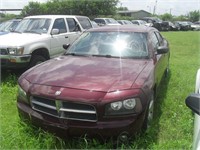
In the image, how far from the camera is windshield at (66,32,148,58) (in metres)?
4.44

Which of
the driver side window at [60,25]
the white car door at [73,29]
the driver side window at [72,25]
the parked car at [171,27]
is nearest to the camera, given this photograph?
the driver side window at [60,25]

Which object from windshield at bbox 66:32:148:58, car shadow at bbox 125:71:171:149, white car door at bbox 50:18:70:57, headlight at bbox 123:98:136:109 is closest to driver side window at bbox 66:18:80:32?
white car door at bbox 50:18:70:57

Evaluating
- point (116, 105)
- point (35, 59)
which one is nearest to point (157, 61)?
point (116, 105)

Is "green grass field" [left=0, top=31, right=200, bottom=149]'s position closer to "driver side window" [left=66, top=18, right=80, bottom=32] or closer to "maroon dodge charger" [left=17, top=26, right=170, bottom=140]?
"maroon dodge charger" [left=17, top=26, right=170, bottom=140]

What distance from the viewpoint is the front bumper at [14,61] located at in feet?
20.0

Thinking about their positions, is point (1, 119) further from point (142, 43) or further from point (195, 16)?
point (195, 16)

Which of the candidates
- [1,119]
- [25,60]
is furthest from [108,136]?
[25,60]

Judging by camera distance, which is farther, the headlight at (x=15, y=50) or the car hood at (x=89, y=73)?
the headlight at (x=15, y=50)

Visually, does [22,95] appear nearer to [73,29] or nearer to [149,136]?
[149,136]

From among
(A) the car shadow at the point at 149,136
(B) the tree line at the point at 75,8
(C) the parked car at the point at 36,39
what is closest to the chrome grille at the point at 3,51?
(C) the parked car at the point at 36,39

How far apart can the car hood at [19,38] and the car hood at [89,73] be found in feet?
7.07

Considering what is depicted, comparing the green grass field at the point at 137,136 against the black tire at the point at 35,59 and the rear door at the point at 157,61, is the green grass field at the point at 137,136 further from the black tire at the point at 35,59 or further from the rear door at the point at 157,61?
the black tire at the point at 35,59

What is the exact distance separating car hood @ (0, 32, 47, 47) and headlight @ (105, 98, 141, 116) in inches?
146

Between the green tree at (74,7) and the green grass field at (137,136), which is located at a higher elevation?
the green tree at (74,7)
